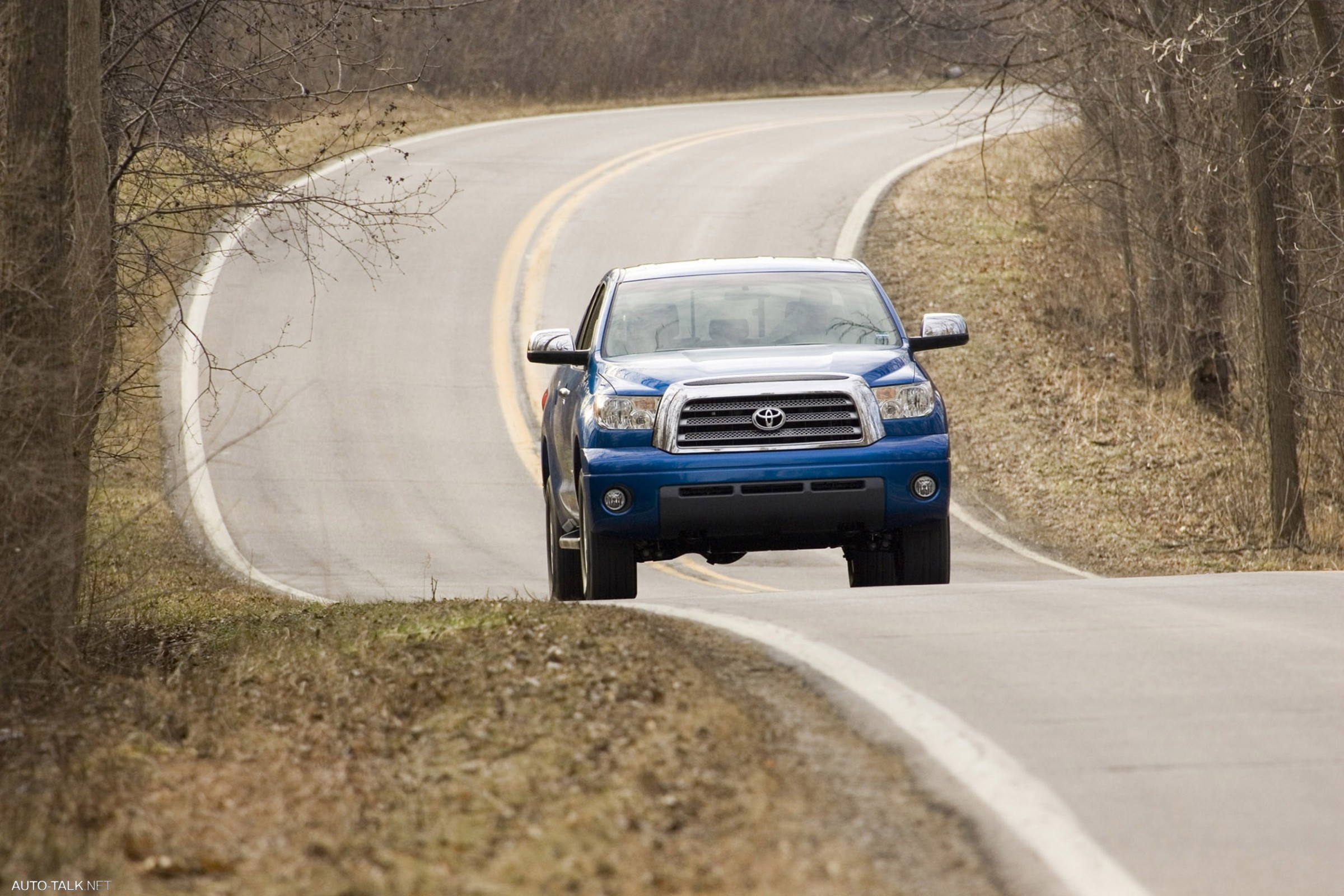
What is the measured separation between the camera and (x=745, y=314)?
404 inches

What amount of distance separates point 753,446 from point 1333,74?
9070mm

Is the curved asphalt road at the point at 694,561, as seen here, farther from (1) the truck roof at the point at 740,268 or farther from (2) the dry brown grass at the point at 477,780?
(1) the truck roof at the point at 740,268

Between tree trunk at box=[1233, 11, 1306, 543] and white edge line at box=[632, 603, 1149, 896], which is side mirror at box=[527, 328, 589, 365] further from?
tree trunk at box=[1233, 11, 1306, 543]

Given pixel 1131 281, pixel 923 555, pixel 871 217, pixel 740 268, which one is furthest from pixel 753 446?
pixel 871 217

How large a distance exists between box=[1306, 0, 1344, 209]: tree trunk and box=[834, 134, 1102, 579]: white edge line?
14.9 ft

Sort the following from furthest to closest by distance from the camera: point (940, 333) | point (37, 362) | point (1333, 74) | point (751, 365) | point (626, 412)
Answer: point (1333, 74) < point (940, 333) < point (751, 365) < point (626, 412) < point (37, 362)

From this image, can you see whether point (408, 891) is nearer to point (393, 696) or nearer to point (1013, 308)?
point (393, 696)

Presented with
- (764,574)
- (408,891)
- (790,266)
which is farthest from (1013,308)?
(408,891)

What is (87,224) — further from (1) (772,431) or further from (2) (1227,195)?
(2) (1227,195)

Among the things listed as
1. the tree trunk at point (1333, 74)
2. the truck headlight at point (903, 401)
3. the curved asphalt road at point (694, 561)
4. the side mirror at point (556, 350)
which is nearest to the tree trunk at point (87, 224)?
the curved asphalt road at point (694, 561)

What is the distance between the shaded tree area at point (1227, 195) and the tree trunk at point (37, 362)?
952 centimetres

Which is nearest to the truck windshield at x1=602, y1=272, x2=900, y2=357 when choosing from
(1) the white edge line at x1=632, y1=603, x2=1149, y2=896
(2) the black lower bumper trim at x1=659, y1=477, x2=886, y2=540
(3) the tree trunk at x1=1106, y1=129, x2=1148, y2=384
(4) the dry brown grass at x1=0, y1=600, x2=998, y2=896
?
(2) the black lower bumper trim at x1=659, y1=477, x2=886, y2=540

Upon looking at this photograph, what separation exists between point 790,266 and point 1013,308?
51.3ft

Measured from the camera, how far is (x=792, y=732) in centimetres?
587
